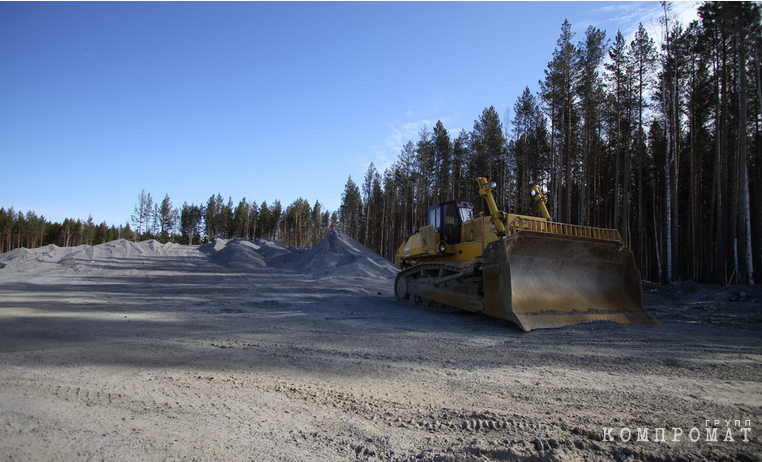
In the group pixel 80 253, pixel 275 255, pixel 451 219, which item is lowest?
pixel 80 253

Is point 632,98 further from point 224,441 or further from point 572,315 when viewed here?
point 224,441

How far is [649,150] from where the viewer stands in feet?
90.1

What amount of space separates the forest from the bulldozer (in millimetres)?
2595

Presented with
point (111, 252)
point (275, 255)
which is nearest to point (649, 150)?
point (275, 255)

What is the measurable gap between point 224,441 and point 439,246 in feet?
27.8

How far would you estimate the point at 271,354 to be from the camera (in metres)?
5.40

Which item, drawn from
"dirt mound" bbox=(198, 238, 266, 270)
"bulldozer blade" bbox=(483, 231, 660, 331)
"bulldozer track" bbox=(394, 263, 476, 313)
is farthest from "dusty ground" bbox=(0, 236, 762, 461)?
"dirt mound" bbox=(198, 238, 266, 270)

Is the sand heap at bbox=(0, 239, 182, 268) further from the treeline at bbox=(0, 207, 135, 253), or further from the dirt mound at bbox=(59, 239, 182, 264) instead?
the treeline at bbox=(0, 207, 135, 253)

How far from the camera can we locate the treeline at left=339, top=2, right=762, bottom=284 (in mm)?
17250

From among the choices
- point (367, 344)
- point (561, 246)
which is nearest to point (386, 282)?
point (561, 246)

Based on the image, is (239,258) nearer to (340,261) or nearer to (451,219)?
(340,261)

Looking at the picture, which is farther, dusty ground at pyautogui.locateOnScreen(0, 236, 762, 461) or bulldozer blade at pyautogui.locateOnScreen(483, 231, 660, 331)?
bulldozer blade at pyautogui.locateOnScreen(483, 231, 660, 331)

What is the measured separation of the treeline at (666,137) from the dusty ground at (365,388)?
1225cm

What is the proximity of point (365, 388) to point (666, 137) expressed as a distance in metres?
23.2
